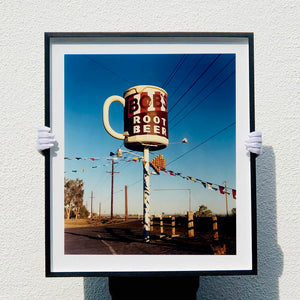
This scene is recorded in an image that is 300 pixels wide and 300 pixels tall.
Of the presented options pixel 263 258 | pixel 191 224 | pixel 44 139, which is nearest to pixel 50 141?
pixel 44 139

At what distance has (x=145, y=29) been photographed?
0.90 metres

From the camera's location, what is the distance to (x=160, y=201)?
0.73 meters

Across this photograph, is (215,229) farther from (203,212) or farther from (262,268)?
(262,268)

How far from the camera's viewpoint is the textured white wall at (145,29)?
88cm

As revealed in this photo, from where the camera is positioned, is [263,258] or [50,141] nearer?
[50,141]

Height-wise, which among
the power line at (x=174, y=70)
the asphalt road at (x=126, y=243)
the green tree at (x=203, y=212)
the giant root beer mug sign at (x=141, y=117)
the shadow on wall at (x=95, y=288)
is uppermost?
the power line at (x=174, y=70)

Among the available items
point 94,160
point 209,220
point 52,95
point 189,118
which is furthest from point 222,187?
point 52,95

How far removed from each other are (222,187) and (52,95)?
0.47 m

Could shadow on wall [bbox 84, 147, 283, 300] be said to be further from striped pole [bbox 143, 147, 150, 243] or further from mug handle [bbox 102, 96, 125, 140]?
mug handle [bbox 102, 96, 125, 140]

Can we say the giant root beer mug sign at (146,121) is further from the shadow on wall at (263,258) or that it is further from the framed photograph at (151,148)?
the shadow on wall at (263,258)

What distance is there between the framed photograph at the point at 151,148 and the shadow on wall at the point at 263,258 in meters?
0.21

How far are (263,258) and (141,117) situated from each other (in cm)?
57

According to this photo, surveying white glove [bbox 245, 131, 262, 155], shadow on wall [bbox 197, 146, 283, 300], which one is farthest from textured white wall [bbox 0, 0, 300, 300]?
white glove [bbox 245, 131, 262, 155]

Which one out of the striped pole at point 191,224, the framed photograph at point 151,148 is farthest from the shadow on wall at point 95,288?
the striped pole at point 191,224
